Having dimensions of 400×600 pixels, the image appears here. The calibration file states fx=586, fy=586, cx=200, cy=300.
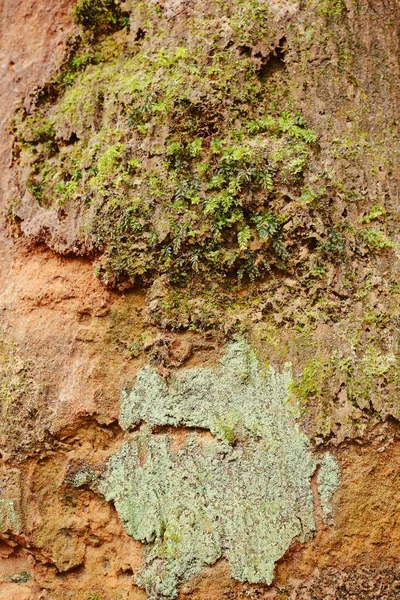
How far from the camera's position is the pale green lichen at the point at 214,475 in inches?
86.6

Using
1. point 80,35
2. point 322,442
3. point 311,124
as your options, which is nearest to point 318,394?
point 322,442

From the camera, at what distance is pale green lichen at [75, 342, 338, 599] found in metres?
2.20

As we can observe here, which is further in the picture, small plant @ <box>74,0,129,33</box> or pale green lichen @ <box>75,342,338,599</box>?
small plant @ <box>74,0,129,33</box>

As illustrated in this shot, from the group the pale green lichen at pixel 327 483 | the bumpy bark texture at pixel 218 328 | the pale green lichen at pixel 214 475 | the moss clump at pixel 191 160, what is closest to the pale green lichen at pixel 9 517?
the bumpy bark texture at pixel 218 328

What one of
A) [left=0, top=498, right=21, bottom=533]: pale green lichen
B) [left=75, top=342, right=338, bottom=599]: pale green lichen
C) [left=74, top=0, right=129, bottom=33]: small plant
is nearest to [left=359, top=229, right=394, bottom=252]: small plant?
[left=75, top=342, right=338, bottom=599]: pale green lichen

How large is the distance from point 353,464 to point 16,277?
1732 millimetres

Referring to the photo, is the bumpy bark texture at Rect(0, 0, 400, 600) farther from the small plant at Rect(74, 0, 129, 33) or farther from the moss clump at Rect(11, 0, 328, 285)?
the small plant at Rect(74, 0, 129, 33)

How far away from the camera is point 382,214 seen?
2404mm

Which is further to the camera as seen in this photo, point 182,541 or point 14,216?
point 14,216

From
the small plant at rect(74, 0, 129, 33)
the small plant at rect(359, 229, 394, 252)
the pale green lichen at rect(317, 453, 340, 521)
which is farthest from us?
the small plant at rect(74, 0, 129, 33)

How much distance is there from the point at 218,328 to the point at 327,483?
0.73 metres

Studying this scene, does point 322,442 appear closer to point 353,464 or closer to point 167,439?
point 353,464

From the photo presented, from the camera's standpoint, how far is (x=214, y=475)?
2.28 meters

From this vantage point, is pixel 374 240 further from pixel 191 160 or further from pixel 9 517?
pixel 9 517
